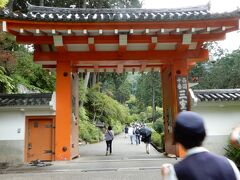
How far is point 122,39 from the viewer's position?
13.1 meters

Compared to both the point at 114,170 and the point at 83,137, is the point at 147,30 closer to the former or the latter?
the point at 114,170

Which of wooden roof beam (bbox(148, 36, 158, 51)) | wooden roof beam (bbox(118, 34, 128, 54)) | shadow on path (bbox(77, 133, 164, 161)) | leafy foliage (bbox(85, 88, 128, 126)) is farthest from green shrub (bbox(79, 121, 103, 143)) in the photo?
wooden roof beam (bbox(118, 34, 128, 54))

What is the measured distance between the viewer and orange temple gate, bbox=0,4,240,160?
39.9ft

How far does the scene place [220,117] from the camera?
551 inches

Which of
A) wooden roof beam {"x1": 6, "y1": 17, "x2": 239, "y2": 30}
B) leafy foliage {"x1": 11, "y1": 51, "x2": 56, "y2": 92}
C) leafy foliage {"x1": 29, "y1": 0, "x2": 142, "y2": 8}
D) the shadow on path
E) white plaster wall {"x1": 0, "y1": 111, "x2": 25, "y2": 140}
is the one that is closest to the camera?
wooden roof beam {"x1": 6, "y1": 17, "x2": 239, "y2": 30}

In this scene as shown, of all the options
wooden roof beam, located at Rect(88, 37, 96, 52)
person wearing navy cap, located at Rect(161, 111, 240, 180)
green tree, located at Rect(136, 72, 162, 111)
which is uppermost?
green tree, located at Rect(136, 72, 162, 111)

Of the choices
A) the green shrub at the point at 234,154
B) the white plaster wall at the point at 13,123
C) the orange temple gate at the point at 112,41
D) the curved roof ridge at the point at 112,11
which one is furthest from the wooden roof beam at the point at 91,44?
the green shrub at the point at 234,154

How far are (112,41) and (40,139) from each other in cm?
481

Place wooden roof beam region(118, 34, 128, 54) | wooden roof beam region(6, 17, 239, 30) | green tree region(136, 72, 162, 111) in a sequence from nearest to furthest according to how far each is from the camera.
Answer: wooden roof beam region(6, 17, 239, 30) < wooden roof beam region(118, 34, 128, 54) < green tree region(136, 72, 162, 111)

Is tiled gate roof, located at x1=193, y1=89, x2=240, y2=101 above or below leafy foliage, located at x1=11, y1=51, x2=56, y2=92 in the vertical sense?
below

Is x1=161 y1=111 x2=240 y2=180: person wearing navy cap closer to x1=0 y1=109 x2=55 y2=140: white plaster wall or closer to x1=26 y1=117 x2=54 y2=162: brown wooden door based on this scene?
x1=0 y1=109 x2=55 y2=140: white plaster wall

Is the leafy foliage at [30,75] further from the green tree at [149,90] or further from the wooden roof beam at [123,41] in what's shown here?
the green tree at [149,90]

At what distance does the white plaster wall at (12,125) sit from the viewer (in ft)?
44.2

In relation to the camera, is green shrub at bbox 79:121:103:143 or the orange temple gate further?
green shrub at bbox 79:121:103:143
